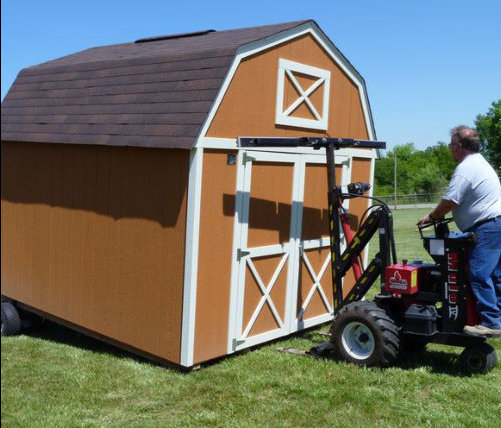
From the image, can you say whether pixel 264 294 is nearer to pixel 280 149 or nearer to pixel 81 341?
pixel 280 149

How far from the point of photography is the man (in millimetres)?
5578

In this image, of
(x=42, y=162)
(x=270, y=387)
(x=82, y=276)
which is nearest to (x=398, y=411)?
(x=270, y=387)

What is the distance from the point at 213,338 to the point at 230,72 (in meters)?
2.67

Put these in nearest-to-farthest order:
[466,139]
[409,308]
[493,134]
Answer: [466,139] < [409,308] < [493,134]

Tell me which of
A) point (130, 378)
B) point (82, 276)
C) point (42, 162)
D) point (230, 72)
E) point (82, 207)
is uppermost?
point (230, 72)

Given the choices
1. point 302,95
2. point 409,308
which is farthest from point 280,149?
point 409,308

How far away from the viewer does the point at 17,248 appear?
8.38m

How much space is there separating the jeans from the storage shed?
2.22 meters

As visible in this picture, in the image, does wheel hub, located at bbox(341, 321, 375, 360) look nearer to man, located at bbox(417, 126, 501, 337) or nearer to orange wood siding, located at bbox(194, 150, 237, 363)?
man, located at bbox(417, 126, 501, 337)

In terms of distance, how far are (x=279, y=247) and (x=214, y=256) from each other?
113 centimetres

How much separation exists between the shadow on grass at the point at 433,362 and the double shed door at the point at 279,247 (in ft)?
3.13

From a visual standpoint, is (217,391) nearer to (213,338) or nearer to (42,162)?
(213,338)

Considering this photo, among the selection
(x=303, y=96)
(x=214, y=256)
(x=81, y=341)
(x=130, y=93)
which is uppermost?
(x=303, y=96)

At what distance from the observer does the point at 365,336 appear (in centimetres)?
→ 618
